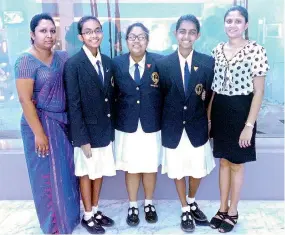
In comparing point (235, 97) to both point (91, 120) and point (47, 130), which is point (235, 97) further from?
point (47, 130)

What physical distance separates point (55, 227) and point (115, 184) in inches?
27.8

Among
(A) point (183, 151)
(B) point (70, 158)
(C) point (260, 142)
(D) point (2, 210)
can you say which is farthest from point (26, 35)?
(C) point (260, 142)

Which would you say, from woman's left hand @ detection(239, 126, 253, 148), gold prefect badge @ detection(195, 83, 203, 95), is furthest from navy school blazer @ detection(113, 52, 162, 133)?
woman's left hand @ detection(239, 126, 253, 148)

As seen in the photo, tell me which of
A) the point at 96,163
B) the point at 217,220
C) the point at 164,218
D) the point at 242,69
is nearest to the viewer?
the point at 242,69

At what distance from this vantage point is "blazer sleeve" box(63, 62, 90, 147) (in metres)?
2.41

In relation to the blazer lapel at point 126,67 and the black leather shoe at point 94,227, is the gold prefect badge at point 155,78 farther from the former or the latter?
the black leather shoe at point 94,227

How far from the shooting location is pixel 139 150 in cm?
260

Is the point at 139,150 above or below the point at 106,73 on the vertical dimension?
below

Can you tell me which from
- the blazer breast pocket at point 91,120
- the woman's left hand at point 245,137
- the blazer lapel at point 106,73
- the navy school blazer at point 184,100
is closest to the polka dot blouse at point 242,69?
the navy school blazer at point 184,100

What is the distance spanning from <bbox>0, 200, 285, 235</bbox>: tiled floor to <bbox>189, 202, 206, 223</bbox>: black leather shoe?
6 cm

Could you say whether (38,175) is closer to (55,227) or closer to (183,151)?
(55,227)

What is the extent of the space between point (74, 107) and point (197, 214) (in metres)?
1.24

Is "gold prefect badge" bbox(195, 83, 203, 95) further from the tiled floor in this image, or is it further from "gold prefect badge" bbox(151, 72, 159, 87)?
the tiled floor

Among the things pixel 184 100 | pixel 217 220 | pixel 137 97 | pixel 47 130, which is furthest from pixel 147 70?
pixel 217 220
